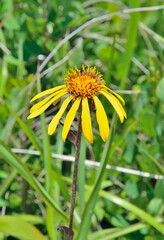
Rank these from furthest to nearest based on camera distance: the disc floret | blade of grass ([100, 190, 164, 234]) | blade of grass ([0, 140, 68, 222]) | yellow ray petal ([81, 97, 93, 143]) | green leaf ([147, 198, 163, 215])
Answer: green leaf ([147, 198, 163, 215]) → blade of grass ([100, 190, 164, 234]) → blade of grass ([0, 140, 68, 222]) → the disc floret → yellow ray petal ([81, 97, 93, 143])

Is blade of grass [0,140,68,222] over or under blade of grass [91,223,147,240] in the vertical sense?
over

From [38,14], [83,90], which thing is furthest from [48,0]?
[83,90]

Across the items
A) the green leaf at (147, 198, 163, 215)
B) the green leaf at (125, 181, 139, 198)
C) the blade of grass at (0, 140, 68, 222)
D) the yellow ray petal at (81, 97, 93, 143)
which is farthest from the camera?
the green leaf at (125, 181, 139, 198)

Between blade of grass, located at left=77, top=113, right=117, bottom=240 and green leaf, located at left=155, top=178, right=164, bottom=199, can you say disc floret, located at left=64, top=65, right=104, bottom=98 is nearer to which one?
blade of grass, located at left=77, top=113, right=117, bottom=240

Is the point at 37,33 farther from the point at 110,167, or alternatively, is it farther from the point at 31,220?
the point at 31,220

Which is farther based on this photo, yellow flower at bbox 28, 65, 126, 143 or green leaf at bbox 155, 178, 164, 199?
green leaf at bbox 155, 178, 164, 199

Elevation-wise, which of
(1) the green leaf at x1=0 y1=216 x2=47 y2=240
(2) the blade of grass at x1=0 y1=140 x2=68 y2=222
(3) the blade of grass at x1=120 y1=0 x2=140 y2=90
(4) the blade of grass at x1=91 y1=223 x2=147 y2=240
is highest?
(3) the blade of grass at x1=120 y1=0 x2=140 y2=90

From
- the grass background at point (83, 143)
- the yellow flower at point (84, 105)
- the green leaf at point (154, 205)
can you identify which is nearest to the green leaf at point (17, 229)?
the grass background at point (83, 143)

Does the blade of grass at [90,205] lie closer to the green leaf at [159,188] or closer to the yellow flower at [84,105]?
the yellow flower at [84,105]

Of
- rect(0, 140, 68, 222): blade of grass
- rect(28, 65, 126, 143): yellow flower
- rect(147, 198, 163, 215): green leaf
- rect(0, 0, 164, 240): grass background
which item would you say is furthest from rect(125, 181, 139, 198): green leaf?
rect(28, 65, 126, 143): yellow flower
